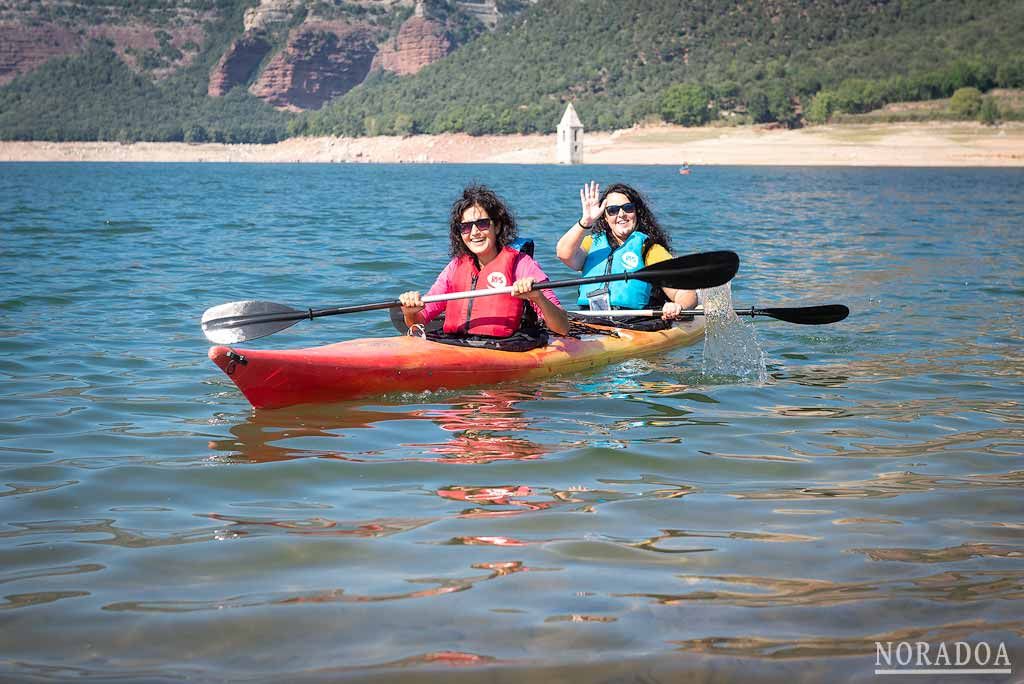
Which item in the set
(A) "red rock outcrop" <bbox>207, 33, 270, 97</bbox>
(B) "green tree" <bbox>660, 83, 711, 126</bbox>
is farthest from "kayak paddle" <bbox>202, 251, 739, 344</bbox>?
(A) "red rock outcrop" <bbox>207, 33, 270, 97</bbox>

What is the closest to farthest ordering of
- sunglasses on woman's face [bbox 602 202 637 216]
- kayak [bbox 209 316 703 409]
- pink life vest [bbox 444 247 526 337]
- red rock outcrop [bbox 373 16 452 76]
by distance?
kayak [bbox 209 316 703 409] < pink life vest [bbox 444 247 526 337] < sunglasses on woman's face [bbox 602 202 637 216] < red rock outcrop [bbox 373 16 452 76]

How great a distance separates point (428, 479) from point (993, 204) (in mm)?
29129

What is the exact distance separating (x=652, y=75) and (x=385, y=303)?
110448mm

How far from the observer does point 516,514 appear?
446 centimetres

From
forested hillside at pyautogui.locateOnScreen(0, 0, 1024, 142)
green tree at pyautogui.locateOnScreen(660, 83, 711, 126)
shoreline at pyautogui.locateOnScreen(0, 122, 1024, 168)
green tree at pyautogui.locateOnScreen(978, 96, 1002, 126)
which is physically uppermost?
forested hillside at pyautogui.locateOnScreen(0, 0, 1024, 142)

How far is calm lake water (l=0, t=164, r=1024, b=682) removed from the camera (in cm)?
327

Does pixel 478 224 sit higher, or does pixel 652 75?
pixel 652 75

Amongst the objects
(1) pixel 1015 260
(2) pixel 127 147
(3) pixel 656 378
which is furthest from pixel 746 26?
(3) pixel 656 378

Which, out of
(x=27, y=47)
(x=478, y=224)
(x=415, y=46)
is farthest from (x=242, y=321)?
(x=415, y=46)

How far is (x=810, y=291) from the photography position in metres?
12.8

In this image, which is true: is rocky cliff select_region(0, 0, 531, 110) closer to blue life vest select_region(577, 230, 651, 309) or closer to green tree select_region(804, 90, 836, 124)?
green tree select_region(804, 90, 836, 124)

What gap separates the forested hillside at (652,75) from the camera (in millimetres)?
92000

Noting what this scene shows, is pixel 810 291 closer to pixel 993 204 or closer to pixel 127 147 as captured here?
pixel 993 204

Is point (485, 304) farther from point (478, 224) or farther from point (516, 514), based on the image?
point (516, 514)
